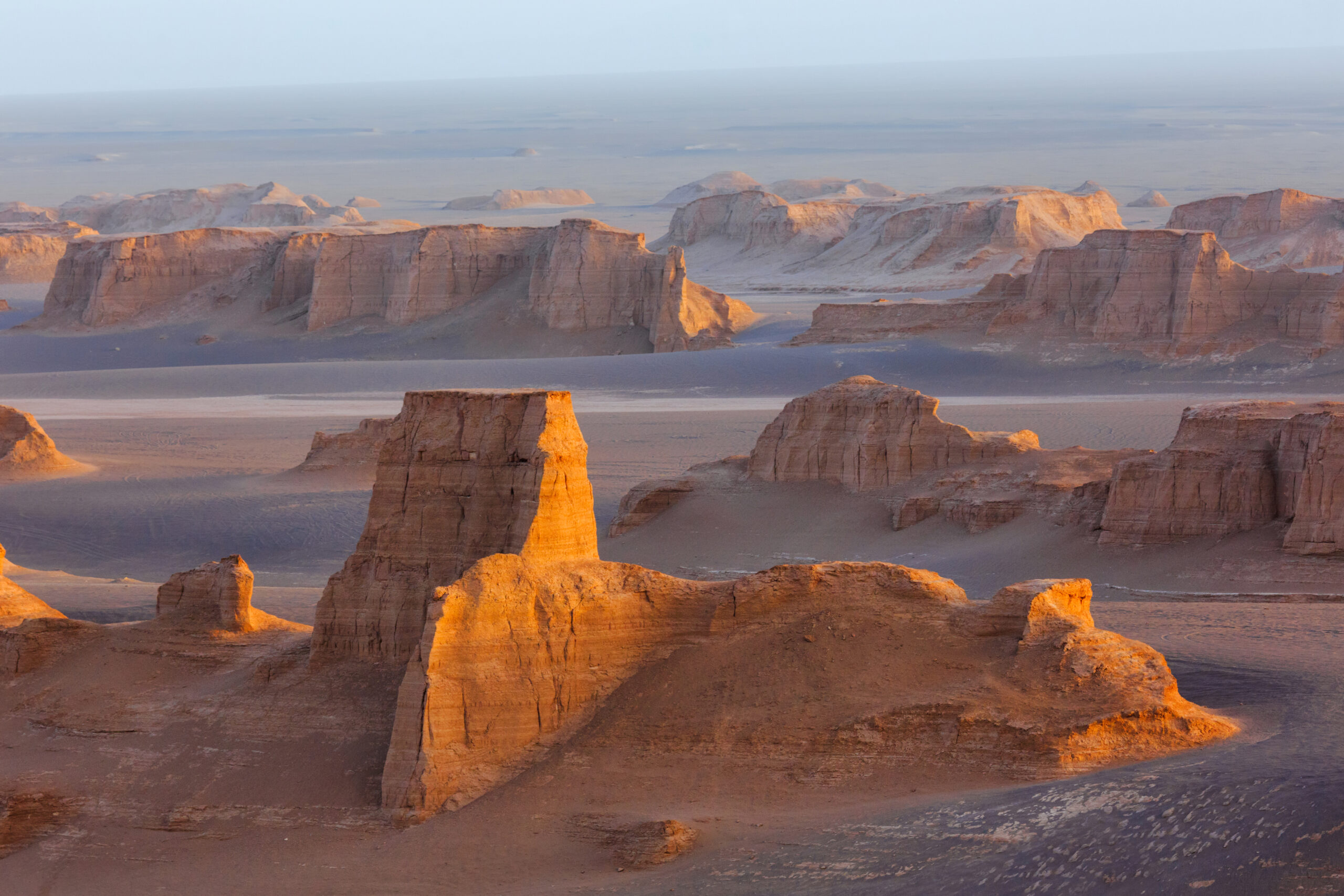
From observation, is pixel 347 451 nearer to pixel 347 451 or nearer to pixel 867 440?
pixel 347 451

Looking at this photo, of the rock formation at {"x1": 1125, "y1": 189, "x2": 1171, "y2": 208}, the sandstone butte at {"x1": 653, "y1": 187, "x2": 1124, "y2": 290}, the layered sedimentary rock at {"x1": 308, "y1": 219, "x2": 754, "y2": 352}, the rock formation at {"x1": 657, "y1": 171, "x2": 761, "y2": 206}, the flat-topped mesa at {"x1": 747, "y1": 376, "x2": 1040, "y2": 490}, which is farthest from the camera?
the rock formation at {"x1": 657, "y1": 171, "x2": 761, "y2": 206}

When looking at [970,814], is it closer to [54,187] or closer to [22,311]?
[22,311]

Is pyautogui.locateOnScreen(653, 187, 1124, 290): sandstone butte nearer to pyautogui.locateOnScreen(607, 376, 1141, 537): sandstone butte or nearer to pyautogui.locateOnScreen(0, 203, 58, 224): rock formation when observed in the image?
pyautogui.locateOnScreen(0, 203, 58, 224): rock formation

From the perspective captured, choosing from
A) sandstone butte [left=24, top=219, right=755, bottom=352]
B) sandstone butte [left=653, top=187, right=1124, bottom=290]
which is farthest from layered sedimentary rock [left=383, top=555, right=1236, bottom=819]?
sandstone butte [left=653, top=187, right=1124, bottom=290]

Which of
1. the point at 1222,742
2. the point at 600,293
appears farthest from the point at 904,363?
the point at 1222,742

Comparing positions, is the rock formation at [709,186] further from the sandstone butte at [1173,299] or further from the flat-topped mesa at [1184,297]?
the flat-topped mesa at [1184,297]
